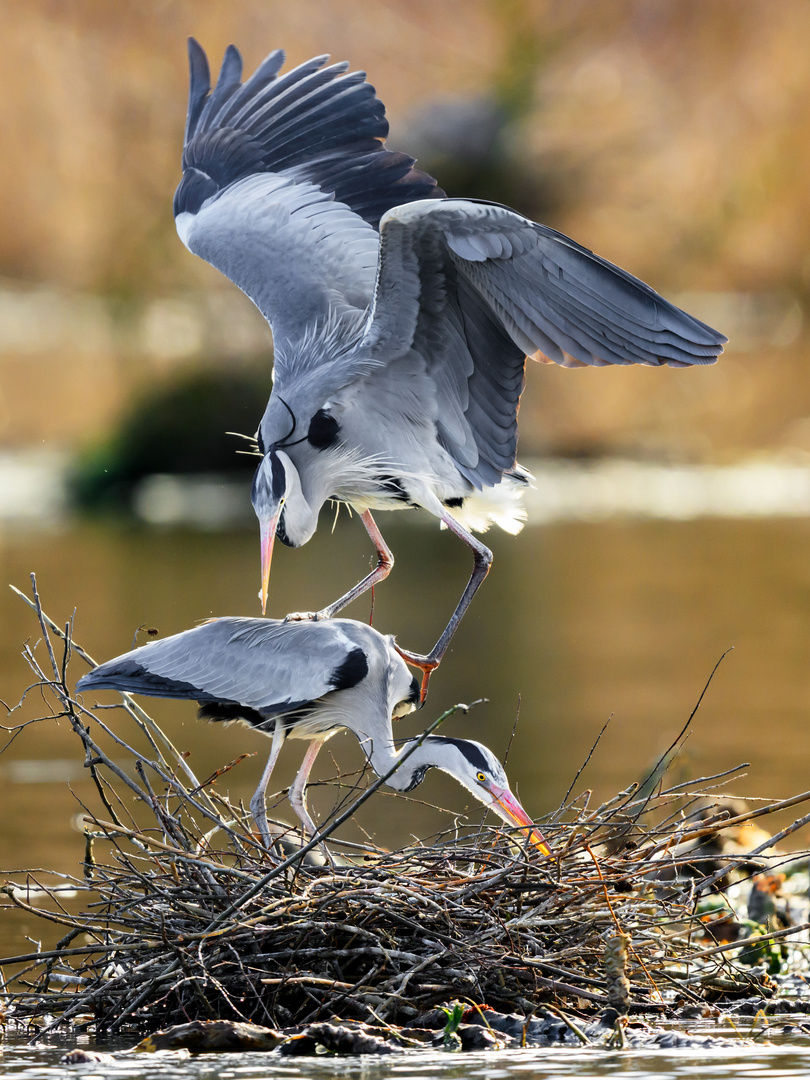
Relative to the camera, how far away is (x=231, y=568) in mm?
16625

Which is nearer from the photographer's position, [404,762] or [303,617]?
[404,762]

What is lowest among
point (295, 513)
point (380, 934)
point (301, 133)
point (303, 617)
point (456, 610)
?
point (380, 934)

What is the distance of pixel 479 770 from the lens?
20.8 ft

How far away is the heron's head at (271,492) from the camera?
7.27 m

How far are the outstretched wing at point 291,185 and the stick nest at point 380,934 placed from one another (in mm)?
2651

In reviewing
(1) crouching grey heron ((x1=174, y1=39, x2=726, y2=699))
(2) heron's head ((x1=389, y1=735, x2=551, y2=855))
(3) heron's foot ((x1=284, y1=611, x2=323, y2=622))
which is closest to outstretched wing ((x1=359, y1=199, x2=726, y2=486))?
(1) crouching grey heron ((x1=174, y1=39, x2=726, y2=699))

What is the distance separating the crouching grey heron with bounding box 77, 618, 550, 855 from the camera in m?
6.55

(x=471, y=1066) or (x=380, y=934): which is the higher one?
(x=380, y=934)

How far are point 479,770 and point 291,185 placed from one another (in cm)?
337

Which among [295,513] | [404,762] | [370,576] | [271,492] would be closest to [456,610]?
[370,576]

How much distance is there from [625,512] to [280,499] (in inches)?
554

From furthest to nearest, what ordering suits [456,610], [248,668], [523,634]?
[523,634] < [456,610] < [248,668]

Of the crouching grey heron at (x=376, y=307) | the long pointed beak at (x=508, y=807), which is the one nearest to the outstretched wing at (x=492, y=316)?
the crouching grey heron at (x=376, y=307)

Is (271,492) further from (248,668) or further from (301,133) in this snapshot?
(301,133)
